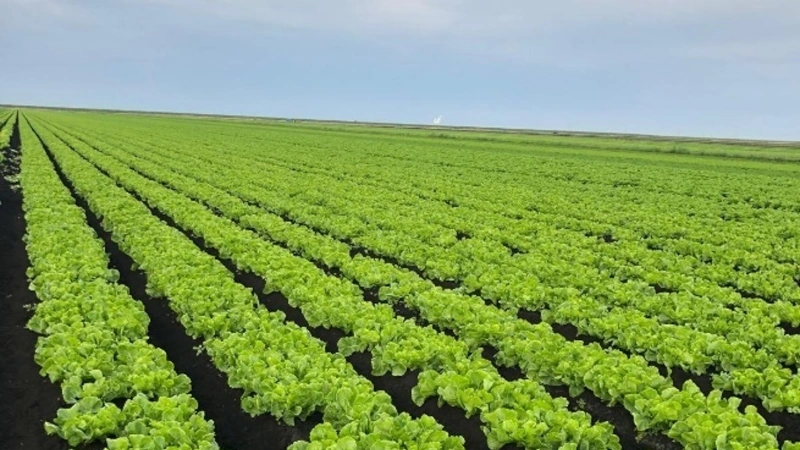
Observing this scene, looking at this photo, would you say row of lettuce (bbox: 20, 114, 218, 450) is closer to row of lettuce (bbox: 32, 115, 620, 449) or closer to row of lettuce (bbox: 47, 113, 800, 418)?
row of lettuce (bbox: 32, 115, 620, 449)

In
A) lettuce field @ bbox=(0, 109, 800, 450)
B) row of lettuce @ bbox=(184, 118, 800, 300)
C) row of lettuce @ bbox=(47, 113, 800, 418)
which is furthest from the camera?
row of lettuce @ bbox=(184, 118, 800, 300)

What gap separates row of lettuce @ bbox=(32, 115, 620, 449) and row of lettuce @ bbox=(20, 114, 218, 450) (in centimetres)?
109

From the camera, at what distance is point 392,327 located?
973 cm

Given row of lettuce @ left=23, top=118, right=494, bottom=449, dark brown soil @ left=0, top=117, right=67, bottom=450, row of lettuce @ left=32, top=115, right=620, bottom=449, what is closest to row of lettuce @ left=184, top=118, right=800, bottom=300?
row of lettuce @ left=32, top=115, right=620, bottom=449

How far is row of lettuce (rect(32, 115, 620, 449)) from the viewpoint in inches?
279

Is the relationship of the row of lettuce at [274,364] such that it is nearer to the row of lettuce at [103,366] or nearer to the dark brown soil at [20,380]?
the row of lettuce at [103,366]

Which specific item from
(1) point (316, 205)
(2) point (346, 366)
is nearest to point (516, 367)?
(2) point (346, 366)

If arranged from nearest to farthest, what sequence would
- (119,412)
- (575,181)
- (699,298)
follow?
(119,412) < (699,298) < (575,181)

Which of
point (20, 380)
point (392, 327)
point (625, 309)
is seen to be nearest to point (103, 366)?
point (20, 380)

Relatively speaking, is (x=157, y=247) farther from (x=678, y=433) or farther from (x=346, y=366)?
(x=678, y=433)

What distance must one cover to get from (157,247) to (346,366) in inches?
323

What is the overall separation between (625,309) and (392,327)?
15.8 feet

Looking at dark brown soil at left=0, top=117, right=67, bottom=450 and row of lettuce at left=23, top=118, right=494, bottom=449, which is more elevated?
row of lettuce at left=23, top=118, right=494, bottom=449

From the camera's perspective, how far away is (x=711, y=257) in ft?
55.4
